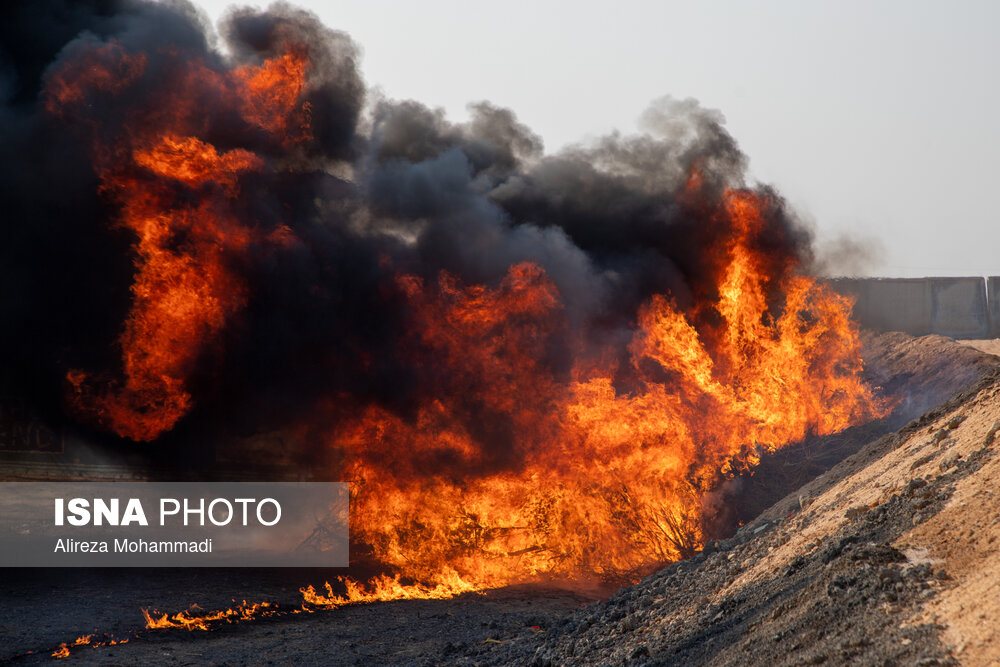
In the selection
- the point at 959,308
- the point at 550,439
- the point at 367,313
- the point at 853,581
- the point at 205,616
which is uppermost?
the point at 959,308

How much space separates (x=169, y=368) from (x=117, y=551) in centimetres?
344

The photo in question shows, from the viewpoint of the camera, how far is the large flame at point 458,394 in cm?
1325

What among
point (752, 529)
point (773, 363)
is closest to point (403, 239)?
point (773, 363)

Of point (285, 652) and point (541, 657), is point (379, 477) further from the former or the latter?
point (541, 657)

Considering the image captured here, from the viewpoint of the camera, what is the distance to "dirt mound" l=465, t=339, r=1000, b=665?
16.3 ft

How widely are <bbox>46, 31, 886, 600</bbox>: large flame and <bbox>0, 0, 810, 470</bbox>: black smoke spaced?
28 centimetres

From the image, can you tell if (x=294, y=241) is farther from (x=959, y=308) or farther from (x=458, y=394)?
(x=959, y=308)

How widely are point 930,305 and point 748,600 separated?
906 inches

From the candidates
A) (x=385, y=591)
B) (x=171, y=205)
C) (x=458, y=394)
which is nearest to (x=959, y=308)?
(x=458, y=394)

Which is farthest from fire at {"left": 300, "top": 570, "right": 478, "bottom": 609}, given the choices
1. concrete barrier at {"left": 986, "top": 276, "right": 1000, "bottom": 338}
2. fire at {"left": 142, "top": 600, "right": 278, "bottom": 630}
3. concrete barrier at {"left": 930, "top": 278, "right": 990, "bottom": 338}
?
concrete barrier at {"left": 986, "top": 276, "right": 1000, "bottom": 338}

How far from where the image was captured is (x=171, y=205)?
13.4 meters

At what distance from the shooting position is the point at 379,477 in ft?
45.9

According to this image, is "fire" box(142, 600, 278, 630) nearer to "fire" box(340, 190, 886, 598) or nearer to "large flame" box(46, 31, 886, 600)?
"large flame" box(46, 31, 886, 600)

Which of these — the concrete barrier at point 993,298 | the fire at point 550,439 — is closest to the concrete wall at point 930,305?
the concrete barrier at point 993,298
